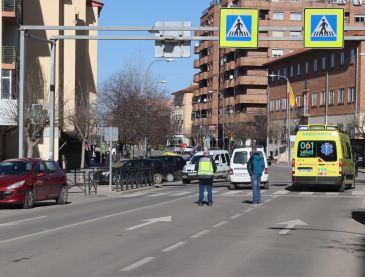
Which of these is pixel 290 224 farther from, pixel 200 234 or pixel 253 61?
pixel 253 61

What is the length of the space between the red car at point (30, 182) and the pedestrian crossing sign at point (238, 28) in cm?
733

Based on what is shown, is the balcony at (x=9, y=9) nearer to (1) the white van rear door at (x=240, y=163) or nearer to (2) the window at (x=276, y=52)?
(1) the white van rear door at (x=240, y=163)

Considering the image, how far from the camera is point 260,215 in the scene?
18438 mm

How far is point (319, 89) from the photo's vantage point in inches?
3169

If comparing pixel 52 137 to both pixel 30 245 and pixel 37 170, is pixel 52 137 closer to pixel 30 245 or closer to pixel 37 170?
pixel 37 170

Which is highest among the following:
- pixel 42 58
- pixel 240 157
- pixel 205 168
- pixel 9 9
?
pixel 9 9

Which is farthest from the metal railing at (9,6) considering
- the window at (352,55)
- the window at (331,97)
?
the window at (331,97)

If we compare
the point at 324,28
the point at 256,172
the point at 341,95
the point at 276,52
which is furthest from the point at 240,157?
the point at 276,52

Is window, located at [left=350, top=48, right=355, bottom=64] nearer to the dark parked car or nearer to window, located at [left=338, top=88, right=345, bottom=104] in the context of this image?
window, located at [left=338, top=88, right=345, bottom=104]

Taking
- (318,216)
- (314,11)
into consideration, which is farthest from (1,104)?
(318,216)

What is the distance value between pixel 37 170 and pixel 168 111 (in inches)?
1617

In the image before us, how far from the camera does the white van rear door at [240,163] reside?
30.5 meters

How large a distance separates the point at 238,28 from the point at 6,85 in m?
24.1

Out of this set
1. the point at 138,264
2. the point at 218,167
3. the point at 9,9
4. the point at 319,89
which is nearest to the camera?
the point at 138,264
